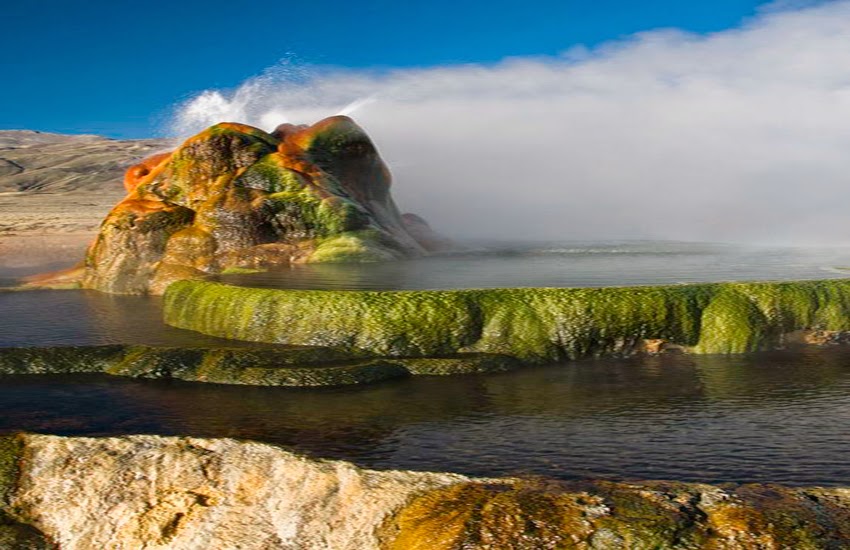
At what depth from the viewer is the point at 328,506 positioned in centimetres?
856

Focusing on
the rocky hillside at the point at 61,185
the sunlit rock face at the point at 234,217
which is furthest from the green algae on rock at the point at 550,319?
the rocky hillside at the point at 61,185

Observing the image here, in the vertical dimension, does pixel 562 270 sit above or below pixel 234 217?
below

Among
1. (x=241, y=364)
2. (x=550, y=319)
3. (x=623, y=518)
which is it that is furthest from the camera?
(x=550, y=319)

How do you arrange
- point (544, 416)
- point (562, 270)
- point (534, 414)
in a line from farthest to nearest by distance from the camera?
point (562, 270) → point (534, 414) → point (544, 416)

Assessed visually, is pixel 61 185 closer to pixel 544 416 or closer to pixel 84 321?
pixel 84 321

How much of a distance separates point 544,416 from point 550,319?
14.0 ft

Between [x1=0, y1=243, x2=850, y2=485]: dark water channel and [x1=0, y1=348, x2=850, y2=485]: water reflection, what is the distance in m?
0.03

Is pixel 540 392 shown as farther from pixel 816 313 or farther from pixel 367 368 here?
pixel 816 313

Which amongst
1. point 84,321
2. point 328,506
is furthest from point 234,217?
point 328,506

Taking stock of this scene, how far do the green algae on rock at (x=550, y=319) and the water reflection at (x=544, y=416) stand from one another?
664 millimetres

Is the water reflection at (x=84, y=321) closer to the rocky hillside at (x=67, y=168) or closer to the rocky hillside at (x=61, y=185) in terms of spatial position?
the rocky hillside at (x=61, y=185)

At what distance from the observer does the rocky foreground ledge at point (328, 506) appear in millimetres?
7539

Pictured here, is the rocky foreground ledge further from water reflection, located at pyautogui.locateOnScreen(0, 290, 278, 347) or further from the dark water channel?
water reflection, located at pyautogui.locateOnScreen(0, 290, 278, 347)

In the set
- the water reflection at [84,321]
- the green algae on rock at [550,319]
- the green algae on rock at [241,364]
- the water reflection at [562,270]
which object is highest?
the water reflection at [562,270]
